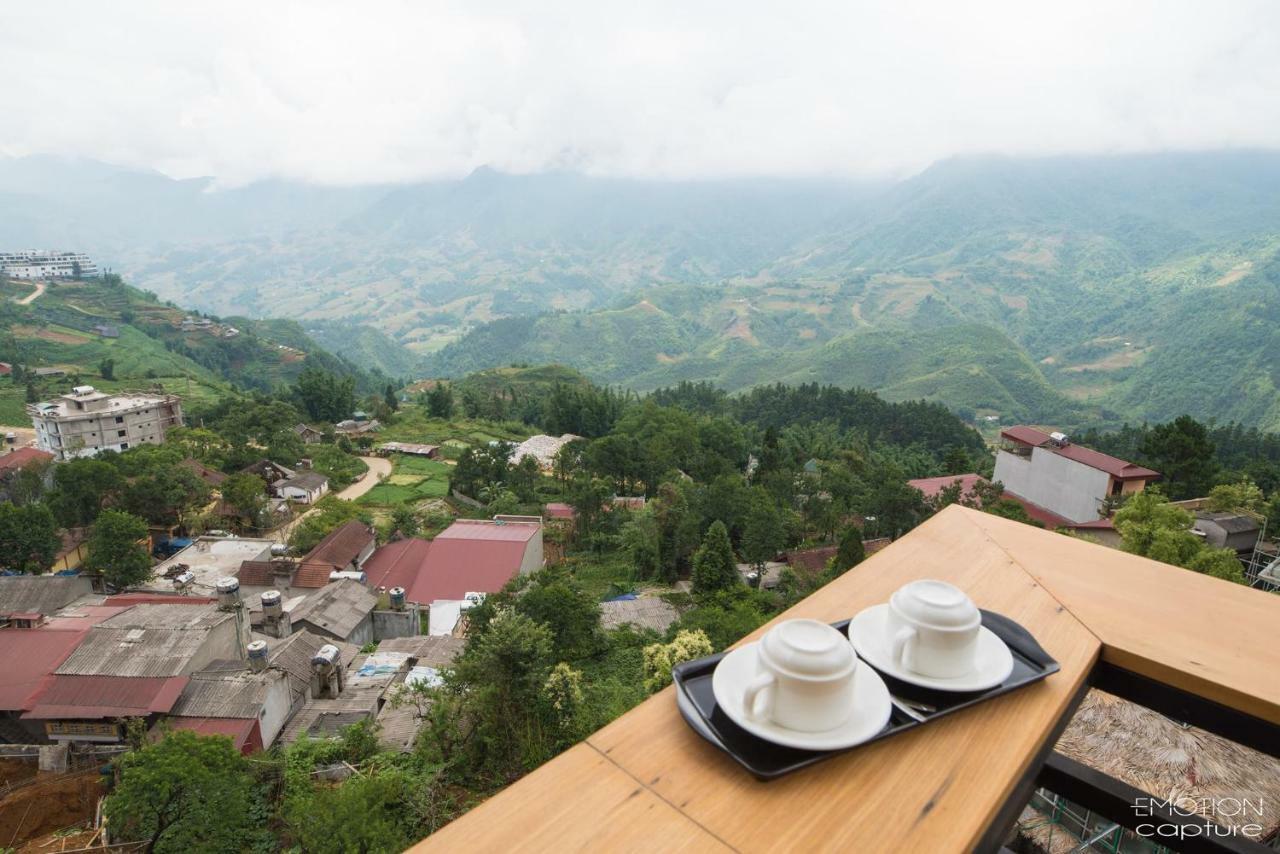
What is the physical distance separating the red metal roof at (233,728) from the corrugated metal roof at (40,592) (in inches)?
286

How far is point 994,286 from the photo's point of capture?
114m

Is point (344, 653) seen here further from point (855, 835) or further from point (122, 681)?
point (855, 835)

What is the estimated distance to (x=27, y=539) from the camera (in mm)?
15797

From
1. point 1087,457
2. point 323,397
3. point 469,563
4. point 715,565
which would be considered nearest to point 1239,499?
point 1087,457

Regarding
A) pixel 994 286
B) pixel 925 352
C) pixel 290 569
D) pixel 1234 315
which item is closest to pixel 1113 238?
pixel 994 286

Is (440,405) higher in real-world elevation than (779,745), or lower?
lower

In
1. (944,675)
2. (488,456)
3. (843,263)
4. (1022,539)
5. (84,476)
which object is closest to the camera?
(944,675)

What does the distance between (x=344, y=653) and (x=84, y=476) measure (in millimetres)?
11556


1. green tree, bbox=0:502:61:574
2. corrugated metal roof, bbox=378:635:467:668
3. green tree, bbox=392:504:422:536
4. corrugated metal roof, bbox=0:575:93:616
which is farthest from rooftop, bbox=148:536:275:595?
corrugated metal roof, bbox=378:635:467:668

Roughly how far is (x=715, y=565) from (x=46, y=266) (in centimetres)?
7631

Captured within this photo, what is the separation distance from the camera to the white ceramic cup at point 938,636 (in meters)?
1.22

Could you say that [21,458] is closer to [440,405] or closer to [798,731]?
[440,405]

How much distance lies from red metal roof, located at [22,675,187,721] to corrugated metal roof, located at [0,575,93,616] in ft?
17.5

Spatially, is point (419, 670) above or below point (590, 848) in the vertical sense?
below
